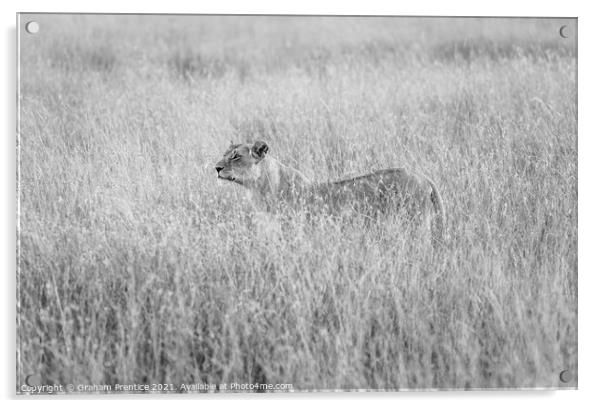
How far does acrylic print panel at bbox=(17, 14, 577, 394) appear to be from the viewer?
12.4 ft

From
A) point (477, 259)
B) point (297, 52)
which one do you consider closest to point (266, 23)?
point (297, 52)

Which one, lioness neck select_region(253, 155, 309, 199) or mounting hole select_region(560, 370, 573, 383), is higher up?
lioness neck select_region(253, 155, 309, 199)

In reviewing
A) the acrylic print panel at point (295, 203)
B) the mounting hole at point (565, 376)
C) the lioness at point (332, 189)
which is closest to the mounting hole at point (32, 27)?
the acrylic print panel at point (295, 203)

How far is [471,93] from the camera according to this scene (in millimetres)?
5336

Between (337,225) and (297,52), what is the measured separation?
1.82 m

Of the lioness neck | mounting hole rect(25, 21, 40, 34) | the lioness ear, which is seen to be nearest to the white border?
mounting hole rect(25, 21, 40, 34)

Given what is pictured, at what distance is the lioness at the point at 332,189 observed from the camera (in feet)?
14.6

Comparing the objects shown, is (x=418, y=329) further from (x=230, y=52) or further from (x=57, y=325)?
(x=230, y=52)

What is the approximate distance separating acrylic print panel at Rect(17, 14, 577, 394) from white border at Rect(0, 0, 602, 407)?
87mm

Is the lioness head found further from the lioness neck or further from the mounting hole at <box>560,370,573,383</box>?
the mounting hole at <box>560,370,573,383</box>
